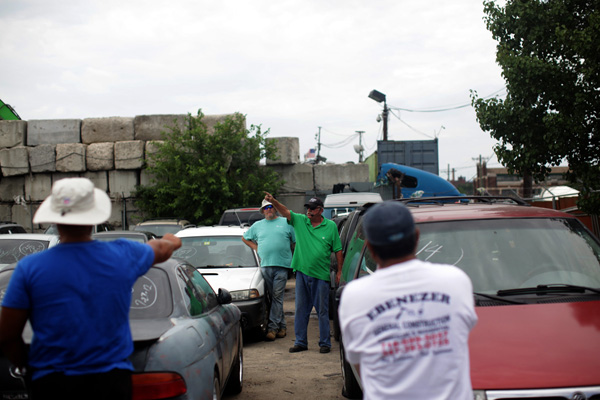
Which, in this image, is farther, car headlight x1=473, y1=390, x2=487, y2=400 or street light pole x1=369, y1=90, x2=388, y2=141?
street light pole x1=369, y1=90, x2=388, y2=141

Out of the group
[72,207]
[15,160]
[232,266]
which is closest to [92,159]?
[15,160]

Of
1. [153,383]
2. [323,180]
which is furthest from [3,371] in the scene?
[323,180]

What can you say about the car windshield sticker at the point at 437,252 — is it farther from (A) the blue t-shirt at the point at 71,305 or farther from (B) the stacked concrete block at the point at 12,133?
(B) the stacked concrete block at the point at 12,133

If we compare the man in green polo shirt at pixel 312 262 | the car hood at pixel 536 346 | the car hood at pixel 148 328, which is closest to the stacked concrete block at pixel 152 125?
the man in green polo shirt at pixel 312 262

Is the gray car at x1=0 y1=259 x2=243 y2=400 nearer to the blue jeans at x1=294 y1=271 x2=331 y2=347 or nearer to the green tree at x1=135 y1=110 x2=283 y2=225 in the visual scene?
the blue jeans at x1=294 y1=271 x2=331 y2=347

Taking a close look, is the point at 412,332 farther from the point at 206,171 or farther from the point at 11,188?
the point at 11,188

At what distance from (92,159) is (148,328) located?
2506 centimetres

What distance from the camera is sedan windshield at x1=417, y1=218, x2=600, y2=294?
4.25m

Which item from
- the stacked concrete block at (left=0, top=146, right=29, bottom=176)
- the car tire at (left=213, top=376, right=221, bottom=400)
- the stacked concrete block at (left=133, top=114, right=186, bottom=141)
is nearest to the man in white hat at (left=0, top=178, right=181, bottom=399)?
the car tire at (left=213, top=376, right=221, bottom=400)

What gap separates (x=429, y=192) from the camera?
70.5 feet

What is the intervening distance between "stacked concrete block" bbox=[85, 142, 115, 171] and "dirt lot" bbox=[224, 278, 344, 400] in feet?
67.6

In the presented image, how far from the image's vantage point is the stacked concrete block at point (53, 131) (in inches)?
1082

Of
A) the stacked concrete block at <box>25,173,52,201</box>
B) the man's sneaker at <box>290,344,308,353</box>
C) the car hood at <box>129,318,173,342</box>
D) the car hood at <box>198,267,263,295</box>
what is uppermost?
the stacked concrete block at <box>25,173,52,201</box>

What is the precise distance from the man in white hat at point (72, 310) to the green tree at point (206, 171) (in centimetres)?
2168
